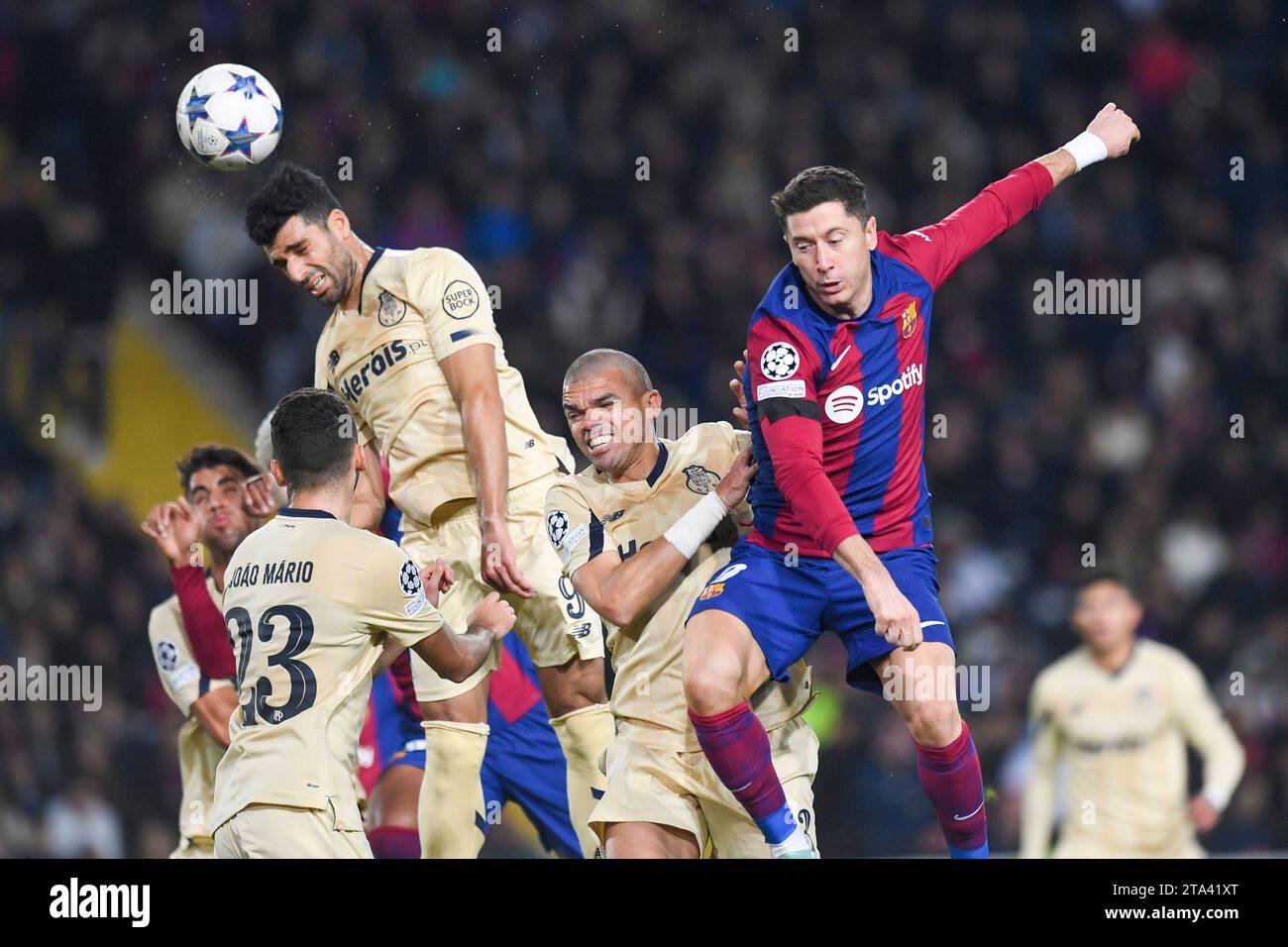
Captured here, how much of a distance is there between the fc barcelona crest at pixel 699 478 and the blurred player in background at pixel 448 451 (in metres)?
A: 0.64

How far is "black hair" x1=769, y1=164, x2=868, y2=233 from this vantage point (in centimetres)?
429

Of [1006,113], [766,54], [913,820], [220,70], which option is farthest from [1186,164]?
[220,70]

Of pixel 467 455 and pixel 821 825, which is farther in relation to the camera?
pixel 821 825

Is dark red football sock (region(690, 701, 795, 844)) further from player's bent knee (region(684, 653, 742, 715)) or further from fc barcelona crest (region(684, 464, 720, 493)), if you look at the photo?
fc barcelona crest (region(684, 464, 720, 493))

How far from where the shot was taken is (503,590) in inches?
195

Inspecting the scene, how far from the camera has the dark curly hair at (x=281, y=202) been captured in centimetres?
504

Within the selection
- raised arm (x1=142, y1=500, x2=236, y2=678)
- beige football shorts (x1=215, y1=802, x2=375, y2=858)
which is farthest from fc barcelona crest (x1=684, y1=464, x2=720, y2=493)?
raised arm (x1=142, y1=500, x2=236, y2=678)

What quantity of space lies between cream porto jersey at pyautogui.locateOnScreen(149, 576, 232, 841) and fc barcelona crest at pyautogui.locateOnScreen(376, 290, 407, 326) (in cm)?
112

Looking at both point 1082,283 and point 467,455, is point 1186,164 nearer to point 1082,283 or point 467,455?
point 1082,283

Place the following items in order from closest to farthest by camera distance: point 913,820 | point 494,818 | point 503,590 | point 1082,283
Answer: point 503,590, point 494,818, point 913,820, point 1082,283

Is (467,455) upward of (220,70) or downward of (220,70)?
downward

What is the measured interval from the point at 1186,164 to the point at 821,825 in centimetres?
519

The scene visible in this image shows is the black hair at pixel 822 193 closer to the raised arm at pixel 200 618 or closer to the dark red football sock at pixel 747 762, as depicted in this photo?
the dark red football sock at pixel 747 762

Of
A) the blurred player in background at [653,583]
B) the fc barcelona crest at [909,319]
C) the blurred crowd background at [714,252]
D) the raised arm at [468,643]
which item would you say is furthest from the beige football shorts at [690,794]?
the blurred crowd background at [714,252]
